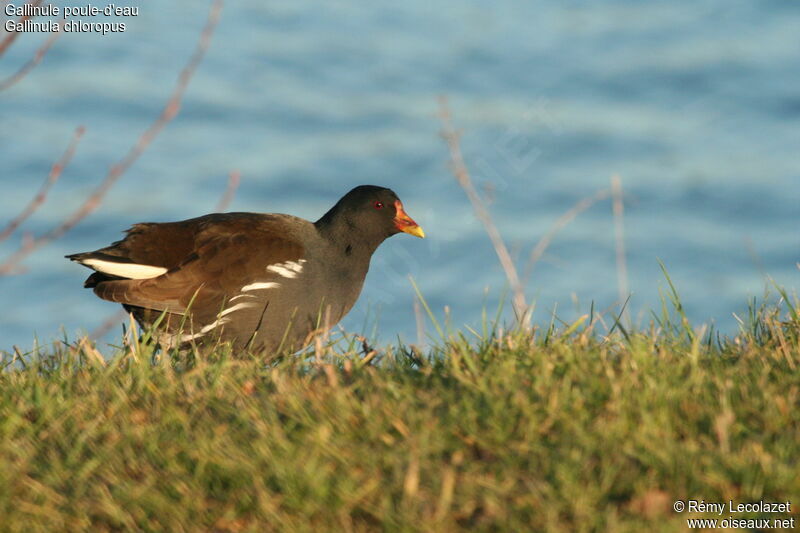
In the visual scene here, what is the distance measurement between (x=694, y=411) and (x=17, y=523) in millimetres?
2448

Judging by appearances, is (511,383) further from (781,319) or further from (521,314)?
(781,319)

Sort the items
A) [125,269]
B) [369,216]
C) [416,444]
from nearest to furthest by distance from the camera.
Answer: [416,444] → [125,269] → [369,216]

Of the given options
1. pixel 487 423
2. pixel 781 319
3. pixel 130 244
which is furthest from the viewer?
pixel 130 244

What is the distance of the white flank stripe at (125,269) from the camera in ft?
21.1

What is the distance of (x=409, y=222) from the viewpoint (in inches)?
292

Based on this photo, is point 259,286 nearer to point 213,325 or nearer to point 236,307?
point 236,307

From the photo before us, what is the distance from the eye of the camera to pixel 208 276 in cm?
644

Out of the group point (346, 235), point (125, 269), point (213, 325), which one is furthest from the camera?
point (346, 235)

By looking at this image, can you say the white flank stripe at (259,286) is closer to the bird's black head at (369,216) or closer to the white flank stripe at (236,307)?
the white flank stripe at (236,307)

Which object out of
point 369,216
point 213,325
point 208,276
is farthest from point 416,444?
point 369,216

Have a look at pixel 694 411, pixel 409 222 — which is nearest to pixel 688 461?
pixel 694 411

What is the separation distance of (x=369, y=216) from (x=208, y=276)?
1.25m

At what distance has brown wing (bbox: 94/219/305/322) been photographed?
6348mm

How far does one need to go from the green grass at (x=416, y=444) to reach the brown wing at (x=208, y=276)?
1538mm
